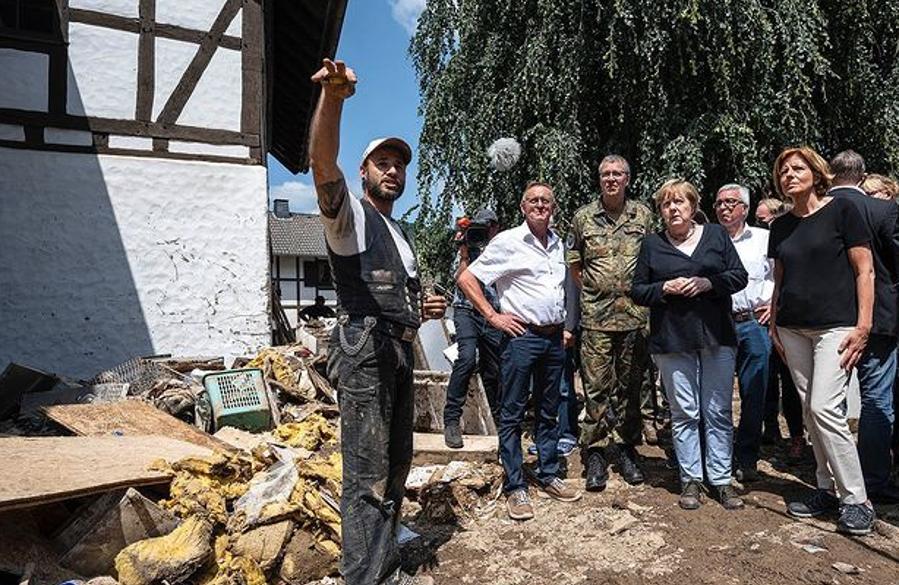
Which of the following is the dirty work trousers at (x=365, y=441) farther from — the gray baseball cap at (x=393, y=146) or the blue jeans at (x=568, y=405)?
the blue jeans at (x=568, y=405)

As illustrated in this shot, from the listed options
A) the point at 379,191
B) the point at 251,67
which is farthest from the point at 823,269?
the point at 251,67

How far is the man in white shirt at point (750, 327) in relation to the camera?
13.2 ft

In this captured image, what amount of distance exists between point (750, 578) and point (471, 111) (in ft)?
24.5

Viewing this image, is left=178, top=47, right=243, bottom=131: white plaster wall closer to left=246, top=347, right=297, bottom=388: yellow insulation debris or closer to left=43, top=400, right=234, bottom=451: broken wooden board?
left=246, top=347, right=297, bottom=388: yellow insulation debris

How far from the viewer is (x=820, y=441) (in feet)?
10.5

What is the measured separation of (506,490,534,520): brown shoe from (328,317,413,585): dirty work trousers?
107 centimetres

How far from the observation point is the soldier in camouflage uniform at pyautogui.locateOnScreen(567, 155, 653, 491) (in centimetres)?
385

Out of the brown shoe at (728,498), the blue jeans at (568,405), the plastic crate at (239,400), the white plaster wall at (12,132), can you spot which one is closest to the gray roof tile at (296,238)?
the white plaster wall at (12,132)

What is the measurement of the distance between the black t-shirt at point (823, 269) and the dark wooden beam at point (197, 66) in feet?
21.6

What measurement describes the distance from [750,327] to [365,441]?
2830mm

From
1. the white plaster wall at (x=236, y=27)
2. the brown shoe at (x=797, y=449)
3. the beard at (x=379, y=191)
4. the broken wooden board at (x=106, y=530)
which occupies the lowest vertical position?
the brown shoe at (x=797, y=449)

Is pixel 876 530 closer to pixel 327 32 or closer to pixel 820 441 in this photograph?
pixel 820 441

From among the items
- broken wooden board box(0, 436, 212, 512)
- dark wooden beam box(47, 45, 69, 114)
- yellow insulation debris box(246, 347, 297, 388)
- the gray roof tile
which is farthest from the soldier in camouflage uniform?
the gray roof tile

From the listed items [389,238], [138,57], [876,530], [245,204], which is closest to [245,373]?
[245,204]
